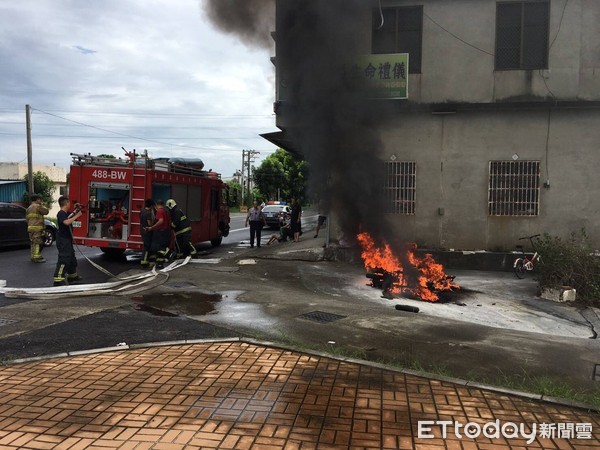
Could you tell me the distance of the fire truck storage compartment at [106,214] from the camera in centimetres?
1094

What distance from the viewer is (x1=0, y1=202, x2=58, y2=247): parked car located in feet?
42.3

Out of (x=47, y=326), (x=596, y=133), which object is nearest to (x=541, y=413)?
(x=47, y=326)

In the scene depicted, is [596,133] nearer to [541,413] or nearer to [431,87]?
[431,87]

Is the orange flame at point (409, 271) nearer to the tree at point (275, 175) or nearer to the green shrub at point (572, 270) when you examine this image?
Result: the green shrub at point (572, 270)

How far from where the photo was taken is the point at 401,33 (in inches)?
454

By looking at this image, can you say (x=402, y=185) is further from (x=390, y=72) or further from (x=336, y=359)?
(x=336, y=359)

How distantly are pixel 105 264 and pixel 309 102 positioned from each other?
6092mm

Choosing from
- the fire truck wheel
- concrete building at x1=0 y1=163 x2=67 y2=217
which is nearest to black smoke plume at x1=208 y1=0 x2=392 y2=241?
the fire truck wheel

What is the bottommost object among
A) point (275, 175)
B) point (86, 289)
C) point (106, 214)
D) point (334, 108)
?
point (86, 289)

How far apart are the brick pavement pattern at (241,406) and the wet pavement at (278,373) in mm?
14

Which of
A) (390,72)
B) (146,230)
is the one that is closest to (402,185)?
(390,72)

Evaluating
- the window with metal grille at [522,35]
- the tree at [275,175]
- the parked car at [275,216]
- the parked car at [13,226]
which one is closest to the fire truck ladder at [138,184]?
the parked car at [13,226]

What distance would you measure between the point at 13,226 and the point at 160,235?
224 inches

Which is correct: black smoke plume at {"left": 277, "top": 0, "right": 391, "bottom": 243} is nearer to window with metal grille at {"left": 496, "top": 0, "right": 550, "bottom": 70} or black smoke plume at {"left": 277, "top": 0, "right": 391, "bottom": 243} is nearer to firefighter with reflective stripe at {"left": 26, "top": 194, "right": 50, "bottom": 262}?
window with metal grille at {"left": 496, "top": 0, "right": 550, "bottom": 70}
